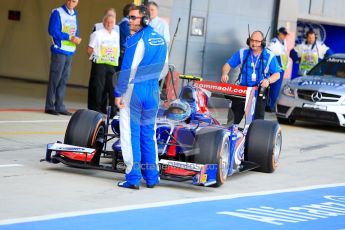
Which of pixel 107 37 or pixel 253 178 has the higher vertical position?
pixel 107 37

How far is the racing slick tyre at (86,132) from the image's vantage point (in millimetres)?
10523

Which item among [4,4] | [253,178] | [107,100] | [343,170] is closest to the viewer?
[253,178]

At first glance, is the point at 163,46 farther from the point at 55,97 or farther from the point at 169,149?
the point at 55,97

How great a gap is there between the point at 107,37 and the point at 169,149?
636 centimetres

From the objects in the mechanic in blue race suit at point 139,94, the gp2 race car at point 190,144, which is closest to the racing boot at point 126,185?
the mechanic in blue race suit at point 139,94

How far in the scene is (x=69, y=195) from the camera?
9.05 metres

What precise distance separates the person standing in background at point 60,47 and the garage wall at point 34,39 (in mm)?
7252

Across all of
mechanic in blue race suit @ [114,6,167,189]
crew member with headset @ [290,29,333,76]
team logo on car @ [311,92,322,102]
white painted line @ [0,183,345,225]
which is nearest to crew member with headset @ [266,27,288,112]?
crew member with headset @ [290,29,333,76]

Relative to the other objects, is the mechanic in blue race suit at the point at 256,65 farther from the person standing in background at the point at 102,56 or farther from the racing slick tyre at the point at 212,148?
the person standing in background at the point at 102,56

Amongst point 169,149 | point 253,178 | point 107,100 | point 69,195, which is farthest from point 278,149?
point 107,100

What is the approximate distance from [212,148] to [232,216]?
4.66 ft

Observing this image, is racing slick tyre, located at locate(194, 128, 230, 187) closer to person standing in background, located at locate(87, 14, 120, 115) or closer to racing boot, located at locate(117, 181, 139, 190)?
racing boot, located at locate(117, 181, 139, 190)

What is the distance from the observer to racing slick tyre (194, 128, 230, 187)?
10.1 metres

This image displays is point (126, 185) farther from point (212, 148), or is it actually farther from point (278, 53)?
point (278, 53)
